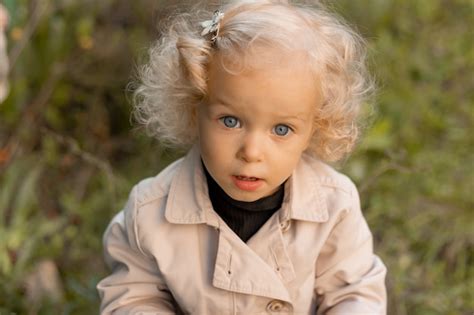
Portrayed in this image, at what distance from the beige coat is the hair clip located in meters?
0.42

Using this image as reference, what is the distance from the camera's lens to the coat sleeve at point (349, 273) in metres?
2.62

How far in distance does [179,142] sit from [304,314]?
2.13ft

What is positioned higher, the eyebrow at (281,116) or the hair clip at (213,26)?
the hair clip at (213,26)

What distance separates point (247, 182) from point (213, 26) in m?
0.43

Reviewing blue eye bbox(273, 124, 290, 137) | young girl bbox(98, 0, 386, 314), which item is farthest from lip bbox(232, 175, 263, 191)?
blue eye bbox(273, 124, 290, 137)

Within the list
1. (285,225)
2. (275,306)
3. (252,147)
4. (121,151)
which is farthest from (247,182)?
(121,151)

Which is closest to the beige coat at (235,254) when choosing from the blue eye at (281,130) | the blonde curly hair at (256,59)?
the blonde curly hair at (256,59)

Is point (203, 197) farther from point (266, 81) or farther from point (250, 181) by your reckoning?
point (266, 81)

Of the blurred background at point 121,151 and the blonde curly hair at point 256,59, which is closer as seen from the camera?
the blonde curly hair at point 256,59

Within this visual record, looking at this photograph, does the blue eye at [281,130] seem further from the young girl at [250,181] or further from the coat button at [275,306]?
the coat button at [275,306]

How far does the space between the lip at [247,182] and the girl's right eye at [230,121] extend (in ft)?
0.46

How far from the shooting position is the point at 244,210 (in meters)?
2.56

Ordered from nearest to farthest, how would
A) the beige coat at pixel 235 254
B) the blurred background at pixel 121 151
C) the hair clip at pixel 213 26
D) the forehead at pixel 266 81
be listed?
1. the forehead at pixel 266 81
2. the hair clip at pixel 213 26
3. the beige coat at pixel 235 254
4. the blurred background at pixel 121 151

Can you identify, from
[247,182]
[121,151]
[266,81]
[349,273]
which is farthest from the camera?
[121,151]
